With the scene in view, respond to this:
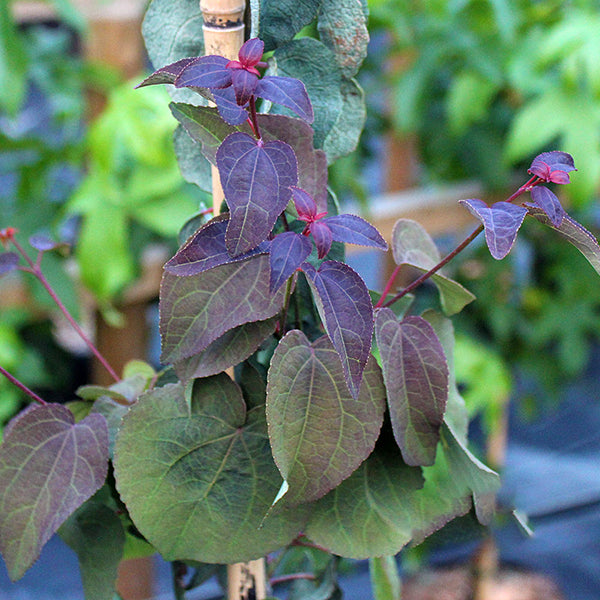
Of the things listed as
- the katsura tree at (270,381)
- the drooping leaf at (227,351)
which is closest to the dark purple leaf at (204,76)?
the katsura tree at (270,381)

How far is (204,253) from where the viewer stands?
1.16 feet

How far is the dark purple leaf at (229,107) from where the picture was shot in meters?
0.34

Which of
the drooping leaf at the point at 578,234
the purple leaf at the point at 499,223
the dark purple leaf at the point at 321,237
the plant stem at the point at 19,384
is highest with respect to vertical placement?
the dark purple leaf at the point at 321,237

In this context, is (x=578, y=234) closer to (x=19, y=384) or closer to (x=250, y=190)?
(x=250, y=190)

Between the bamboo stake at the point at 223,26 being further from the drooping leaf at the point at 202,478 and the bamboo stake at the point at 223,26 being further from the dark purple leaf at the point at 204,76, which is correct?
the drooping leaf at the point at 202,478

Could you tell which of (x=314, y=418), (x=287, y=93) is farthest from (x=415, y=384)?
(x=287, y=93)

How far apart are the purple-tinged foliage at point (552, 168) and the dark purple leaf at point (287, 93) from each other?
11cm

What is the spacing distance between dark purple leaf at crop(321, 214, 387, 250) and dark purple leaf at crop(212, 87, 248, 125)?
0.06m

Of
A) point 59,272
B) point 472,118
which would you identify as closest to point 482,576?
point 472,118

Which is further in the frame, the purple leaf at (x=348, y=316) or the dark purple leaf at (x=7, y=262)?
the dark purple leaf at (x=7, y=262)

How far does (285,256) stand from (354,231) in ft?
0.16

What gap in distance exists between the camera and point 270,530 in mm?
412

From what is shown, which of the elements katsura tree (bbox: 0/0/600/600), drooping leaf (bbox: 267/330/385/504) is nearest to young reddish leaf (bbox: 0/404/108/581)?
katsura tree (bbox: 0/0/600/600)

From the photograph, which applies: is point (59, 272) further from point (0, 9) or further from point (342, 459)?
point (342, 459)
